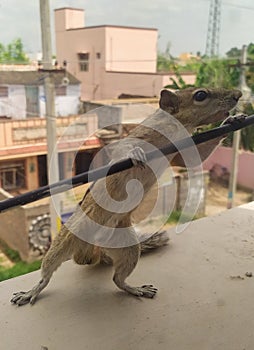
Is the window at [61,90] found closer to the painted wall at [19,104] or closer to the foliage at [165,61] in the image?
the painted wall at [19,104]

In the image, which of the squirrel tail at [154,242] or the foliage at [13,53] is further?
the foliage at [13,53]

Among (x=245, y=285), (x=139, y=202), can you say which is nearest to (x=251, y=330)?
(x=245, y=285)

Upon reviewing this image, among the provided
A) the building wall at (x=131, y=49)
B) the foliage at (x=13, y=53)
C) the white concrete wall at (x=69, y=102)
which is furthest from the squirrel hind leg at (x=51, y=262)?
the building wall at (x=131, y=49)

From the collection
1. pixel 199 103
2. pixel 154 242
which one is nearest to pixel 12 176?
pixel 154 242

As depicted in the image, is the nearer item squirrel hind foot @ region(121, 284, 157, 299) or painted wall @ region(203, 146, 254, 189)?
squirrel hind foot @ region(121, 284, 157, 299)

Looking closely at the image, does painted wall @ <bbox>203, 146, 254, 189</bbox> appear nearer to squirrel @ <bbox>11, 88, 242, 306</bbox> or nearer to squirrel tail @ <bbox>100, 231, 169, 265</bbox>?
squirrel tail @ <bbox>100, 231, 169, 265</bbox>

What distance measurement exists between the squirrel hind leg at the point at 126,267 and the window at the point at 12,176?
291 centimetres

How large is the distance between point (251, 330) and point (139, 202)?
12.2 inches

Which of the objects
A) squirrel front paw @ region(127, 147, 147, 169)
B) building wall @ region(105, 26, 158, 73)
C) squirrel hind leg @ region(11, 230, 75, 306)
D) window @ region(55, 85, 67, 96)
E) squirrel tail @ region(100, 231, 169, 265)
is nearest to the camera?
squirrel front paw @ region(127, 147, 147, 169)

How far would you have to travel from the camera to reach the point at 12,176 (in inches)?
143

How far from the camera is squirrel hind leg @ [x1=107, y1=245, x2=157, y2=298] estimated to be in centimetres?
83

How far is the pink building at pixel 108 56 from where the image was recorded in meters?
4.50

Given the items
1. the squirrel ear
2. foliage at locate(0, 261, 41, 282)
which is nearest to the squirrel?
the squirrel ear

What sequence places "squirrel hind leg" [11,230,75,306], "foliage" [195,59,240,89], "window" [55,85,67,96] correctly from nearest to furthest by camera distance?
1. "squirrel hind leg" [11,230,75,306]
2. "foliage" [195,59,240,89]
3. "window" [55,85,67,96]
